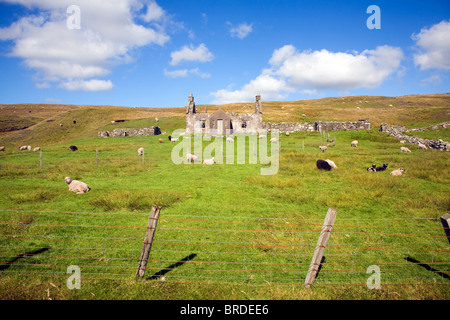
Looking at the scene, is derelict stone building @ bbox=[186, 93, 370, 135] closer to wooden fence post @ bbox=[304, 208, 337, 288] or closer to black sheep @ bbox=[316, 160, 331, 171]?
black sheep @ bbox=[316, 160, 331, 171]

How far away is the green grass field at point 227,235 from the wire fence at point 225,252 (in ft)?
0.11

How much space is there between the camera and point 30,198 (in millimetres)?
10914

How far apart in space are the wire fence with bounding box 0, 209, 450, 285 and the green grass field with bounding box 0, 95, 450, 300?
0.11 feet

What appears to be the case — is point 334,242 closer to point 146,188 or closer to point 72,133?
point 146,188

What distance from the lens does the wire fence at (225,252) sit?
5.98 metres

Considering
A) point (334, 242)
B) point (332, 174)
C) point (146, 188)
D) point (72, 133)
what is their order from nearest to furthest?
point (334, 242), point (146, 188), point (332, 174), point (72, 133)

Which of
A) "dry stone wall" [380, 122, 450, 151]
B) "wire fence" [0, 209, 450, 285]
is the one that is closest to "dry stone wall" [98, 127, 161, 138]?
"wire fence" [0, 209, 450, 285]

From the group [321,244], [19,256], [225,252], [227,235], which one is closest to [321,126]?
[227,235]

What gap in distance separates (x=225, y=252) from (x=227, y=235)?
1297 millimetres

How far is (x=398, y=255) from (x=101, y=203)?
441 inches

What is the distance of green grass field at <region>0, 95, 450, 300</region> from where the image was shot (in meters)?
5.45

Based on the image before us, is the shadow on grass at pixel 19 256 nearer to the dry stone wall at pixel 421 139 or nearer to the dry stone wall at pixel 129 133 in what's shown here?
the dry stone wall at pixel 421 139
